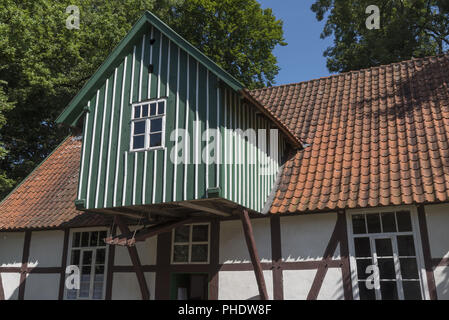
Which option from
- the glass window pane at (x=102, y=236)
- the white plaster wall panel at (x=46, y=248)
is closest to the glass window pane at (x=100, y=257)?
the glass window pane at (x=102, y=236)

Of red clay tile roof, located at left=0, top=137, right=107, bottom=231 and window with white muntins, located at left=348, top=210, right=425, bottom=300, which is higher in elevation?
red clay tile roof, located at left=0, top=137, right=107, bottom=231

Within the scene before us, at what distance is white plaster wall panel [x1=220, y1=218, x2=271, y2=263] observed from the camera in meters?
8.41

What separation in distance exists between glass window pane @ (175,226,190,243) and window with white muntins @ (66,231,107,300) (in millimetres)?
2155

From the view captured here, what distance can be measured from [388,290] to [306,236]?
179 cm

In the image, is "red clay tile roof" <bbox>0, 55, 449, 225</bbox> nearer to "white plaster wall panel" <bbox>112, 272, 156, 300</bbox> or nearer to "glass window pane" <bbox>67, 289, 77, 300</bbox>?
"white plaster wall panel" <bbox>112, 272, 156, 300</bbox>

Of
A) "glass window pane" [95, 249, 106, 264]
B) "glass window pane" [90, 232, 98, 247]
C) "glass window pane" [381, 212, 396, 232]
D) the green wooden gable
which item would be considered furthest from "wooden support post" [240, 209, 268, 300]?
"glass window pane" [90, 232, 98, 247]

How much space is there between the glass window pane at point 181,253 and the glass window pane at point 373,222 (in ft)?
13.5

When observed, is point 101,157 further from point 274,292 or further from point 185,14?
point 185,14

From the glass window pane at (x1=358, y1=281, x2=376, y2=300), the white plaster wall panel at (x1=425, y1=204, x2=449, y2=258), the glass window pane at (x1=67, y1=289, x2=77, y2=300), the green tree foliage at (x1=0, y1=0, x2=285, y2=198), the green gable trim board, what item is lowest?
the glass window pane at (x1=67, y1=289, x2=77, y2=300)

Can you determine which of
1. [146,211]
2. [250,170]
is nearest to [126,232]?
[146,211]

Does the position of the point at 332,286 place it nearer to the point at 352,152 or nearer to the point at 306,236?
the point at 306,236

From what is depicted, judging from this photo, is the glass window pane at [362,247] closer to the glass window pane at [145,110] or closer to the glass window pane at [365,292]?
the glass window pane at [365,292]

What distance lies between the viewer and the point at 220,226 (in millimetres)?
9016
